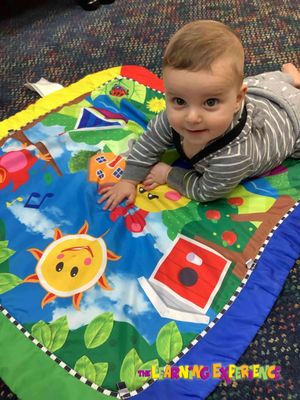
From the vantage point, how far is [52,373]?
700mm

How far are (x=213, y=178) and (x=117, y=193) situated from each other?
204 mm

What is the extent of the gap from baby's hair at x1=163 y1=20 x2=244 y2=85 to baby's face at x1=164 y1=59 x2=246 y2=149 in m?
0.01

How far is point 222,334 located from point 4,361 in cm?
36

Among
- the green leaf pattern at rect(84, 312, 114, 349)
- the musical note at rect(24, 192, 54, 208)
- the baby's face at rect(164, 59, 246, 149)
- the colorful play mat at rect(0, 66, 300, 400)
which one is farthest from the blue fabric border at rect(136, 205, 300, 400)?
the musical note at rect(24, 192, 54, 208)

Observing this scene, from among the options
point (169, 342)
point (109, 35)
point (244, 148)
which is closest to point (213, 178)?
point (244, 148)

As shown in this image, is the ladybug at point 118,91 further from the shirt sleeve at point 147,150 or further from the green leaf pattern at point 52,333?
the green leaf pattern at point 52,333

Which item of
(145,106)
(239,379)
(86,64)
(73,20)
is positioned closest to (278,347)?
(239,379)

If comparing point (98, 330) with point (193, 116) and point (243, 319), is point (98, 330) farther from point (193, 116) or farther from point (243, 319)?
point (193, 116)

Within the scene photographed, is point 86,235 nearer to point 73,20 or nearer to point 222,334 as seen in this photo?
point 222,334

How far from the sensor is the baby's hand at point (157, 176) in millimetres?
944

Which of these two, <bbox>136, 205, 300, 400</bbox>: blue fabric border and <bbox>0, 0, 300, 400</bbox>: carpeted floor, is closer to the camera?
<bbox>136, 205, 300, 400</bbox>: blue fabric border

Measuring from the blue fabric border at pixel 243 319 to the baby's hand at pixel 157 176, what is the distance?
0.84 feet

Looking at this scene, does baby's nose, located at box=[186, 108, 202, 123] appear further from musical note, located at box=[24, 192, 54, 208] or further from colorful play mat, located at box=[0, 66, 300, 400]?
musical note, located at box=[24, 192, 54, 208]

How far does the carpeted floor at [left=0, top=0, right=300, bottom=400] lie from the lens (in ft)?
4.47
